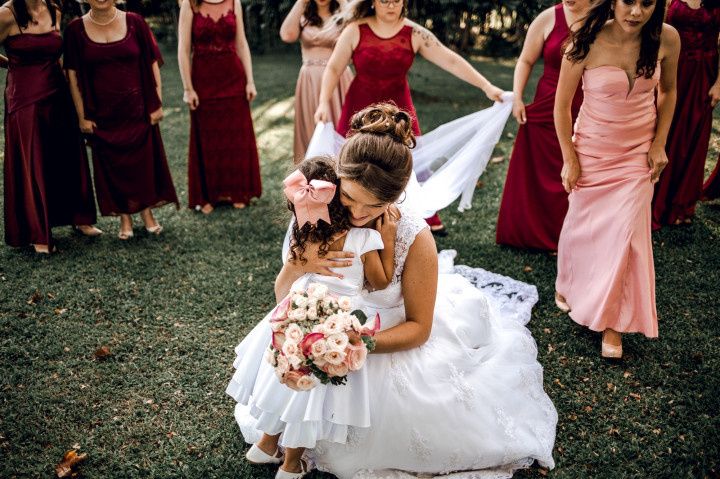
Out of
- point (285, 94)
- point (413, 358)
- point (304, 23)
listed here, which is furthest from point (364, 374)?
point (285, 94)

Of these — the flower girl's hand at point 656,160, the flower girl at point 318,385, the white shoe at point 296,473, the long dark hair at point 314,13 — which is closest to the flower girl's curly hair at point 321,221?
the flower girl at point 318,385

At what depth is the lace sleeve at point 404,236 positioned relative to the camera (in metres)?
2.64

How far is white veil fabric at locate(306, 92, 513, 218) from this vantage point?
4.50 meters

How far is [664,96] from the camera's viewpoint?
351cm

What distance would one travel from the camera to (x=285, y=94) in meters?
10.9

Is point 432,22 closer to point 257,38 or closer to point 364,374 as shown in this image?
point 257,38

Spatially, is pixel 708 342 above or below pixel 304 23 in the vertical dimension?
below

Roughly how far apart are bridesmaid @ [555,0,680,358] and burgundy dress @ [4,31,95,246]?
405cm

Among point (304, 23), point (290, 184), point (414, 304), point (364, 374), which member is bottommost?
point (364, 374)

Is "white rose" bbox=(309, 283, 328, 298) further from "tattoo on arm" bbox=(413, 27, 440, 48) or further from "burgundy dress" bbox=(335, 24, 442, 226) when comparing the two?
"tattoo on arm" bbox=(413, 27, 440, 48)

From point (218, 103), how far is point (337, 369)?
14.3ft

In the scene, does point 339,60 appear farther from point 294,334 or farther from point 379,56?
point 294,334

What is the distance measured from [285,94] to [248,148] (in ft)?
17.4

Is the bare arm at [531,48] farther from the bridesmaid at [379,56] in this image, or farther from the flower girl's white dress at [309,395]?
the flower girl's white dress at [309,395]
